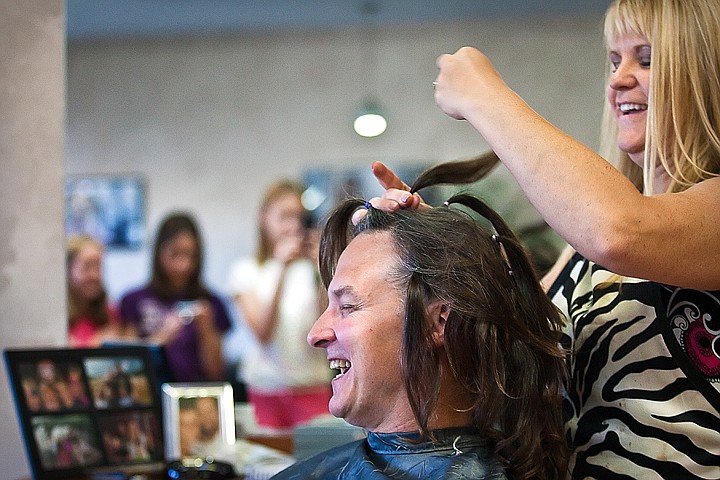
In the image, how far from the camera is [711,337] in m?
1.35

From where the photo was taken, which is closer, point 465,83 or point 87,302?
point 465,83

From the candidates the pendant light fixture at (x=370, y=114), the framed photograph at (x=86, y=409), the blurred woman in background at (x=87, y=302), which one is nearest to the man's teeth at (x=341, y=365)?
the framed photograph at (x=86, y=409)

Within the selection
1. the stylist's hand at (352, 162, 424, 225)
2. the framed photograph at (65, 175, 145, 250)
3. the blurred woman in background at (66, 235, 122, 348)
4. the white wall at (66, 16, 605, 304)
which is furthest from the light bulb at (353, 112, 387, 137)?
the stylist's hand at (352, 162, 424, 225)

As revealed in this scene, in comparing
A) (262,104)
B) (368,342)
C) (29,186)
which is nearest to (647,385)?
(368,342)

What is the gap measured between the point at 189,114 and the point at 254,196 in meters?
0.77

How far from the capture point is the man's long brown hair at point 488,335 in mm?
1348

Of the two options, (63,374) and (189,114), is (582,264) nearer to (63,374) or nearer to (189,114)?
(63,374)

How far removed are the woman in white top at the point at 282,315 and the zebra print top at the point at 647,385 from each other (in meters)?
2.35

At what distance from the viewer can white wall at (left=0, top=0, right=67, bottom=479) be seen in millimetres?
1895

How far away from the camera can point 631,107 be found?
1.45 meters

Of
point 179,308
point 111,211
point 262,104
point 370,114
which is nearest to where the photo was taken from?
point 179,308

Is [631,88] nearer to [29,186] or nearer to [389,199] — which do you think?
[389,199]

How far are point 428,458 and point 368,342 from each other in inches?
7.2

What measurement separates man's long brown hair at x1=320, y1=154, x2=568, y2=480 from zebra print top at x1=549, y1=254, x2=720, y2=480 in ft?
0.19
